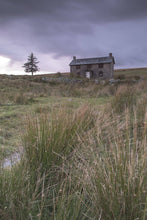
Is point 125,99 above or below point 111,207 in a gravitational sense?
above

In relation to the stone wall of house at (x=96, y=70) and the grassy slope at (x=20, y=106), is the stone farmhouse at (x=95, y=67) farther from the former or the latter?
the grassy slope at (x=20, y=106)

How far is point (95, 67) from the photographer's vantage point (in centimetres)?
2434

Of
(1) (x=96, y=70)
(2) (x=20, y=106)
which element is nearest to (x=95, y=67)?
(1) (x=96, y=70)

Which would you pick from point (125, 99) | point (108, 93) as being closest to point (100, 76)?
point (108, 93)

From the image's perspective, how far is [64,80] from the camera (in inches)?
650

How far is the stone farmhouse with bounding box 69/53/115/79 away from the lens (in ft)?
77.7

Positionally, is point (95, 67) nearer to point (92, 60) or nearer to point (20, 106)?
point (92, 60)

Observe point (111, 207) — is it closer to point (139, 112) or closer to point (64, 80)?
point (139, 112)

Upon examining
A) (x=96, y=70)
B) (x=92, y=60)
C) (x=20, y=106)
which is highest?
(x=92, y=60)

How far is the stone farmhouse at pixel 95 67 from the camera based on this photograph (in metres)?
23.7

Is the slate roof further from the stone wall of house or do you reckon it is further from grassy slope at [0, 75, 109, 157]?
grassy slope at [0, 75, 109, 157]

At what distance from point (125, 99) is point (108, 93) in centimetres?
476

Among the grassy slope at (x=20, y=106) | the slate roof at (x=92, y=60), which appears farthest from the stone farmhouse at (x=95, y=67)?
the grassy slope at (x=20, y=106)

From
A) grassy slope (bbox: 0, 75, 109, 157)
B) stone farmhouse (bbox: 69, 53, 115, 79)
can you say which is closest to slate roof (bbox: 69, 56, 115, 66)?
stone farmhouse (bbox: 69, 53, 115, 79)
